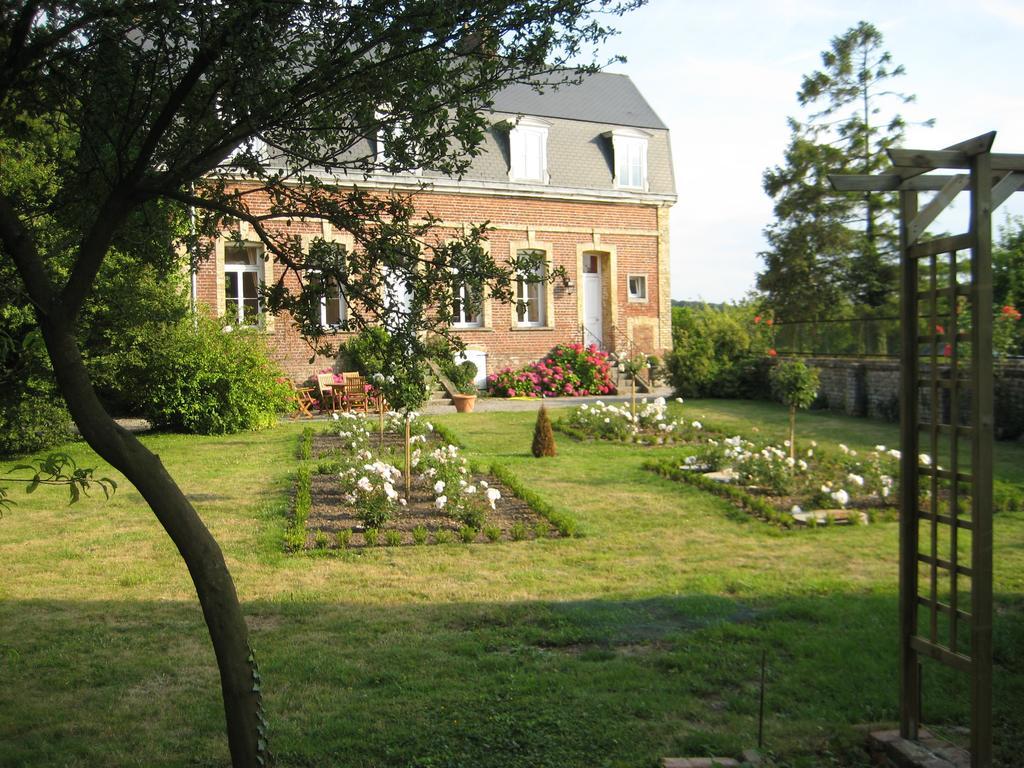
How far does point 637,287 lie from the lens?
23.9 metres

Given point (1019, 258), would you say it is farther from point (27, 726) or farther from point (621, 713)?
point (27, 726)

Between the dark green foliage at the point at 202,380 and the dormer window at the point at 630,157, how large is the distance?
11972 millimetres

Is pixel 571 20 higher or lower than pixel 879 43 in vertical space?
lower

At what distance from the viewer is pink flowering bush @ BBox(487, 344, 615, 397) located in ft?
69.5

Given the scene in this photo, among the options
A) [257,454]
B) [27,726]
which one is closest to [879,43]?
[257,454]

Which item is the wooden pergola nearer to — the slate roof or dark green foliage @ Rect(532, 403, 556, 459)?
dark green foliage @ Rect(532, 403, 556, 459)

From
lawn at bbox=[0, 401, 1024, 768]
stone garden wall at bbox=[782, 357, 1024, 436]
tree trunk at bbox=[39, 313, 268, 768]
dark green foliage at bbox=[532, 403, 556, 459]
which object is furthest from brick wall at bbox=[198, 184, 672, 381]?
tree trunk at bbox=[39, 313, 268, 768]

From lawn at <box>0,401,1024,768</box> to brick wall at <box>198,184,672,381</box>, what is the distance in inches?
518

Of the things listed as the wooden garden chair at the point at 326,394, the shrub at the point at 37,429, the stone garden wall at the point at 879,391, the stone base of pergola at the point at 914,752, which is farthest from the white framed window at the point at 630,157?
the stone base of pergola at the point at 914,752

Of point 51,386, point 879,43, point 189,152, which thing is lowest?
point 51,386

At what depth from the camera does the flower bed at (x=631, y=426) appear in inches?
539

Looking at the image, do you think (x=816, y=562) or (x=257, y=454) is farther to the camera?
(x=257, y=454)

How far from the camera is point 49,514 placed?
880 cm

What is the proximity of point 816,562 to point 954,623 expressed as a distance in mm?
3578
